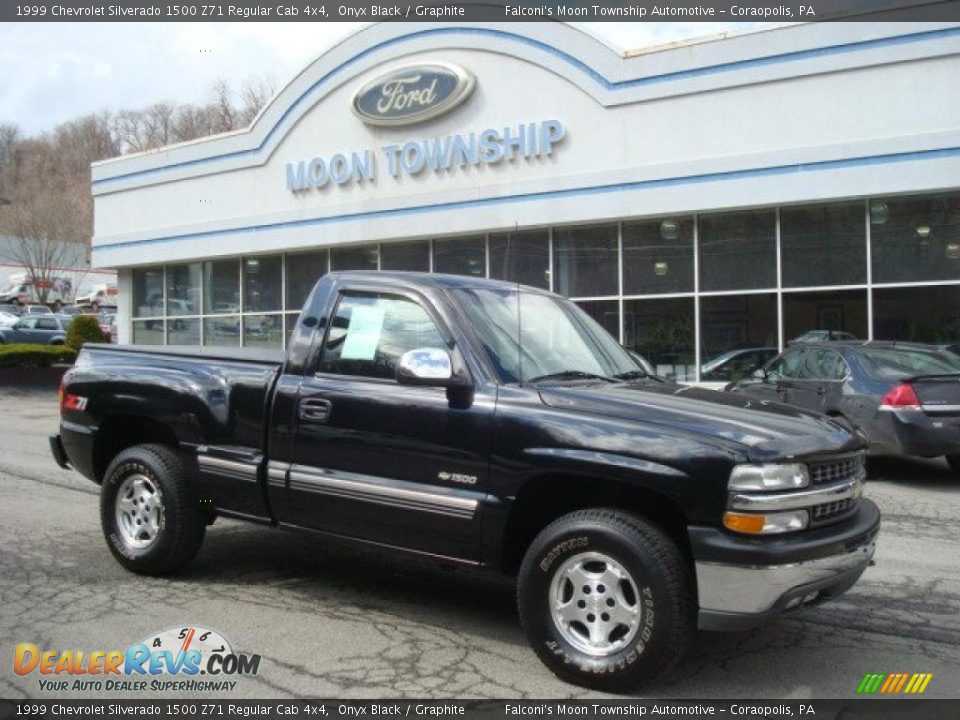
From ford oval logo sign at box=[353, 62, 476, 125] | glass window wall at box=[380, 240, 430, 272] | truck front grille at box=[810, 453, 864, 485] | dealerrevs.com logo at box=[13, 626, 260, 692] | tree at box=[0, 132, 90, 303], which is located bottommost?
dealerrevs.com logo at box=[13, 626, 260, 692]

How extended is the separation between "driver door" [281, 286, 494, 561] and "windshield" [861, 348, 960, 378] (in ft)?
22.5

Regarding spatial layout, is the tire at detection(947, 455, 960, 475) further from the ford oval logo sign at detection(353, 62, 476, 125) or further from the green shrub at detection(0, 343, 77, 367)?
the green shrub at detection(0, 343, 77, 367)

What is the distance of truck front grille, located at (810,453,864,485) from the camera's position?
406 cm

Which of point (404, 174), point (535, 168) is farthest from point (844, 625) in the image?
point (404, 174)

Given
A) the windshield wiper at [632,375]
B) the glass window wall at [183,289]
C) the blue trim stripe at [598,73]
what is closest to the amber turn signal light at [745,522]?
the windshield wiper at [632,375]

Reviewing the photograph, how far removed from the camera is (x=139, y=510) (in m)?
5.83

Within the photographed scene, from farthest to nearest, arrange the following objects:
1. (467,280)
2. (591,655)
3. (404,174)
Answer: (404,174) → (467,280) → (591,655)

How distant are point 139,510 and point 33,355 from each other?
824 inches

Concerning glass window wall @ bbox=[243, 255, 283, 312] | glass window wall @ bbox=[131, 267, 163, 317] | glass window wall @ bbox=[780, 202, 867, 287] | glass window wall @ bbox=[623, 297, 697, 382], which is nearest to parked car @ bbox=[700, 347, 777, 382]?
glass window wall @ bbox=[623, 297, 697, 382]

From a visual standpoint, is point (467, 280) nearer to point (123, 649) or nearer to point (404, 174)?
point (123, 649)

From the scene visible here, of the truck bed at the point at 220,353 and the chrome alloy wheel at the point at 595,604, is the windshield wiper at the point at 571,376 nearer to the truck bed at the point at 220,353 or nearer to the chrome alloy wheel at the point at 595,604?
the chrome alloy wheel at the point at 595,604

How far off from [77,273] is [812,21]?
52941mm

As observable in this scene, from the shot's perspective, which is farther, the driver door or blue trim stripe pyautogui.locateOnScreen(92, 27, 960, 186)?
blue trim stripe pyautogui.locateOnScreen(92, 27, 960, 186)

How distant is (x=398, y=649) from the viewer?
15.0ft
